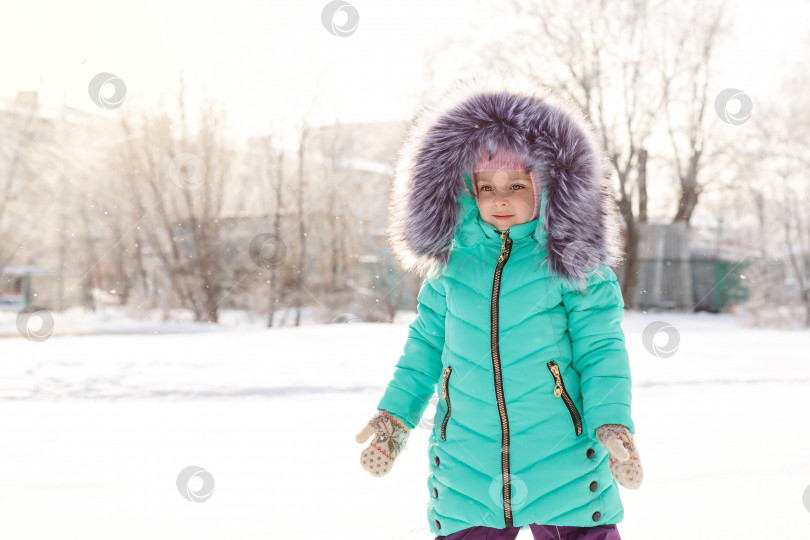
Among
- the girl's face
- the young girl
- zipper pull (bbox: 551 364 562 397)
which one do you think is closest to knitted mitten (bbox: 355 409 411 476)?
the young girl

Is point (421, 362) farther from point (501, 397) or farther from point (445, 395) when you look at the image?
point (501, 397)

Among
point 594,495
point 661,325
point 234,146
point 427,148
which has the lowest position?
point 661,325

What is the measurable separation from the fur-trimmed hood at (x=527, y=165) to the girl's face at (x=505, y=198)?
43 mm

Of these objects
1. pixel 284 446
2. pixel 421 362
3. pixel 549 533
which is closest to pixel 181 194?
pixel 284 446

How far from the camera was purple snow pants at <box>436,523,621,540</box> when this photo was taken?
1459mm

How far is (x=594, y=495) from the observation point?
147 centimetres

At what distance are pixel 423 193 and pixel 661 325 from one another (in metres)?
12.2

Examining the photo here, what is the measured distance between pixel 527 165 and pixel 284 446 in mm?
2522

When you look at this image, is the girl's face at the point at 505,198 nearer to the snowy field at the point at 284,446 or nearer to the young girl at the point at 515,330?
the young girl at the point at 515,330

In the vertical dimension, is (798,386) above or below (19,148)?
below

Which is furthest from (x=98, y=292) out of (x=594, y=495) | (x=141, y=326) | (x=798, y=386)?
(x=594, y=495)

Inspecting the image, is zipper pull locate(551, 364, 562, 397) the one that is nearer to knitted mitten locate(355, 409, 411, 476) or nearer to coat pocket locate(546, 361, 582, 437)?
coat pocket locate(546, 361, 582, 437)

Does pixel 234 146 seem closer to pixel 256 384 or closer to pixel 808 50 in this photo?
pixel 256 384

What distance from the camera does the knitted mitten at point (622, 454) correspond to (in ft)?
4.41
